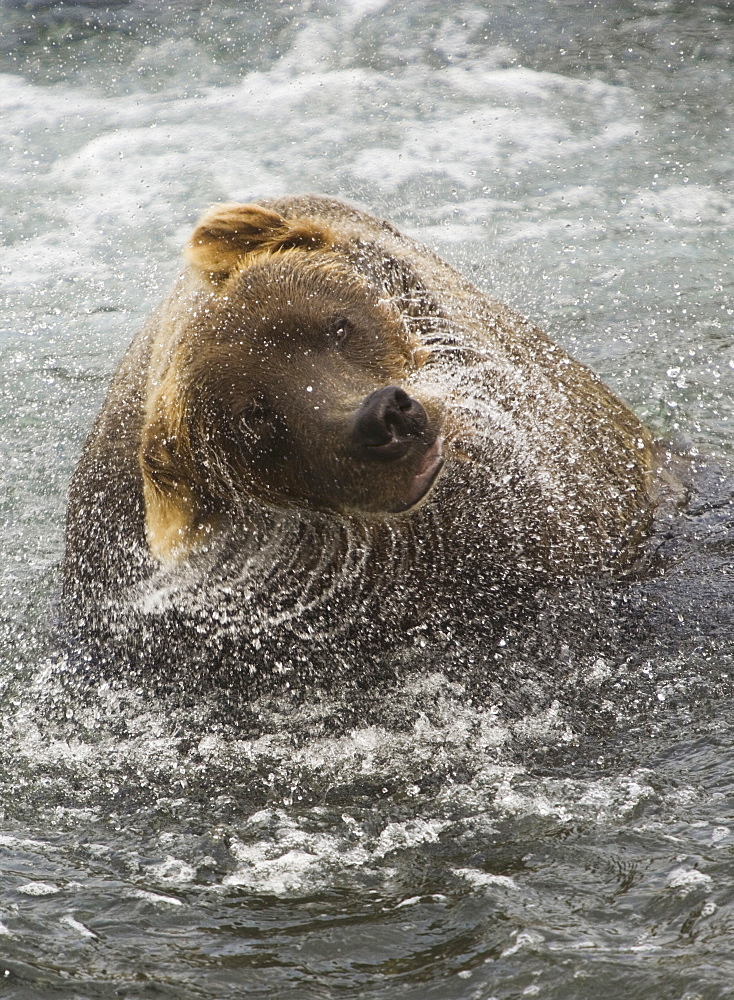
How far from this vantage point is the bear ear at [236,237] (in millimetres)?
4241

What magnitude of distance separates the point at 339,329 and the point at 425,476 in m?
0.66

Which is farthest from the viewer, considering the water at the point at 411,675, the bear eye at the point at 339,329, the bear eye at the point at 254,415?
the bear eye at the point at 339,329

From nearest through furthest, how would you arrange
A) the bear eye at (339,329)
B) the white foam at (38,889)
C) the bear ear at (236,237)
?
the white foam at (38,889) → the bear eye at (339,329) → the bear ear at (236,237)

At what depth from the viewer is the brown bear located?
12.7ft

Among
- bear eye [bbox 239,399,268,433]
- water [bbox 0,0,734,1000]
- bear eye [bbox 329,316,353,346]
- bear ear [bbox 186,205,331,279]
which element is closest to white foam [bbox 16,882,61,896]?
water [bbox 0,0,734,1000]

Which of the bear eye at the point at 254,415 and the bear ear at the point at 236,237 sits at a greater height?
the bear ear at the point at 236,237

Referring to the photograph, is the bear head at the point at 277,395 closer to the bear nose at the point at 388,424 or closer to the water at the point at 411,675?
the bear nose at the point at 388,424

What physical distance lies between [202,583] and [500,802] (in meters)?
1.50

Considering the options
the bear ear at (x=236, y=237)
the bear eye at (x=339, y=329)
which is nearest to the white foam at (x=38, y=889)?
the bear eye at (x=339, y=329)

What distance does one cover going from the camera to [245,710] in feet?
14.9

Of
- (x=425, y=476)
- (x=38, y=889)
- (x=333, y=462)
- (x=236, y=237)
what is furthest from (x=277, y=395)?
(x=38, y=889)

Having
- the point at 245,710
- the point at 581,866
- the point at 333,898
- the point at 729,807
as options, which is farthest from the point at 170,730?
the point at 729,807

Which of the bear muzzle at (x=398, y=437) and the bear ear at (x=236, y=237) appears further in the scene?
the bear ear at (x=236, y=237)

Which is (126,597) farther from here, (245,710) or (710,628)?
(710,628)
